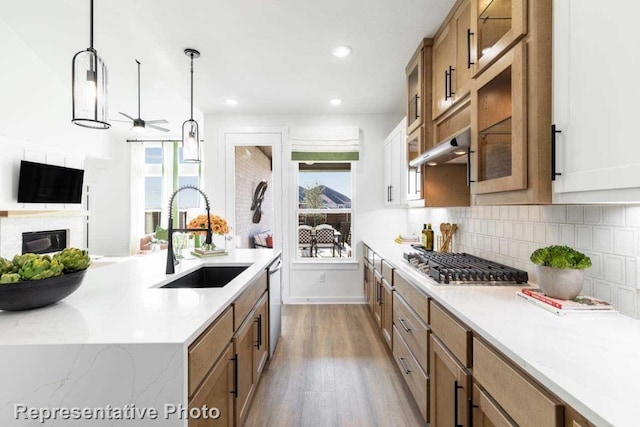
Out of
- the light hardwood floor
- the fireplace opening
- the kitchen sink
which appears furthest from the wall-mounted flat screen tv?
the light hardwood floor

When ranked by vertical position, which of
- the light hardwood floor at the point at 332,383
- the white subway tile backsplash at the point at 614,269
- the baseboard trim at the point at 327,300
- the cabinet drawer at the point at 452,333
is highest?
the white subway tile backsplash at the point at 614,269

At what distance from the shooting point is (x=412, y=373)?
2.02m

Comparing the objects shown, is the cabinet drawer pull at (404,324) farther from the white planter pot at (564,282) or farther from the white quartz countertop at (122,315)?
the white quartz countertop at (122,315)

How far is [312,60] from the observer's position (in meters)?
2.94

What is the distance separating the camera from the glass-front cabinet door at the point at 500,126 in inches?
50.9

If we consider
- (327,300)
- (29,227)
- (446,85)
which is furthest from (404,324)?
(29,227)

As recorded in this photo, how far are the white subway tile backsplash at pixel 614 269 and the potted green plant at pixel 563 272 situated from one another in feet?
0.32

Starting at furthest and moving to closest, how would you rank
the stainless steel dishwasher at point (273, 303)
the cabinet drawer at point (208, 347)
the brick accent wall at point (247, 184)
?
1. the brick accent wall at point (247, 184)
2. the stainless steel dishwasher at point (273, 303)
3. the cabinet drawer at point (208, 347)

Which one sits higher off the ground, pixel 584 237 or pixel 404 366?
pixel 584 237

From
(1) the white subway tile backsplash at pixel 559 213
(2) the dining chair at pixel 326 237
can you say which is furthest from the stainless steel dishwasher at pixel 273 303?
(1) the white subway tile backsplash at pixel 559 213

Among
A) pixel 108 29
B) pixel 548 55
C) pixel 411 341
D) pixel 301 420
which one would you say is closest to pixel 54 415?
pixel 301 420

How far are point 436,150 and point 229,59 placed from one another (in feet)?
6.83

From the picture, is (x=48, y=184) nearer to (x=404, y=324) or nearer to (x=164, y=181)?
(x=164, y=181)

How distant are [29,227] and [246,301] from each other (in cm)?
479
